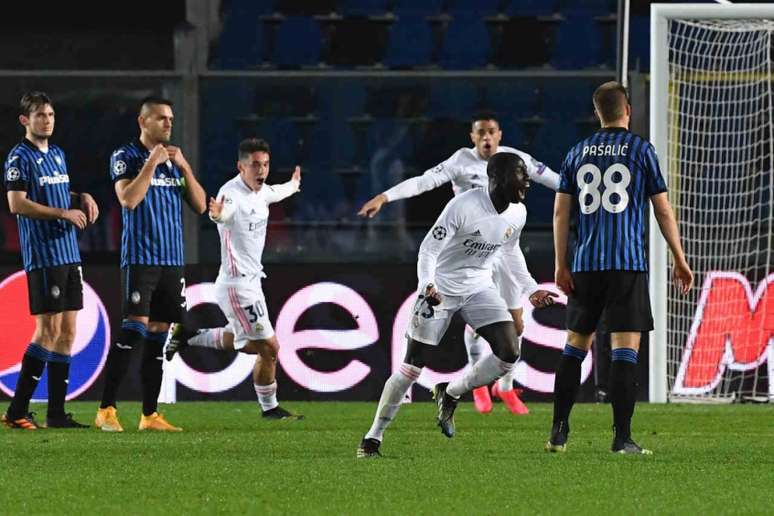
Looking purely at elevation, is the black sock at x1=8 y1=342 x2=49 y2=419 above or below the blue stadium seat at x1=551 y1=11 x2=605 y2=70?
below

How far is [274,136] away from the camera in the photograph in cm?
1380

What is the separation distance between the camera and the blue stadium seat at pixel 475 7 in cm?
1402

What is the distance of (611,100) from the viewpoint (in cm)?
774

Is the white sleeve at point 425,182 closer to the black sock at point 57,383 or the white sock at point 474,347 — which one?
the white sock at point 474,347

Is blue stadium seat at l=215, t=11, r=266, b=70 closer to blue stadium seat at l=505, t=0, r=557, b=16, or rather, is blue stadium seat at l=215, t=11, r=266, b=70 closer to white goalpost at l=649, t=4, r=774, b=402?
blue stadium seat at l=505, t=0, r=557, b=16

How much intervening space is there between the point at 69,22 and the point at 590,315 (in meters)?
7.23

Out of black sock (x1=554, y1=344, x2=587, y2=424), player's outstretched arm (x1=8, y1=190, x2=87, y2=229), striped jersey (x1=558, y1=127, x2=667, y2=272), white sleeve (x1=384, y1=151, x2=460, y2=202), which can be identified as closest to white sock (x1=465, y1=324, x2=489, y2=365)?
white sleeve (x1=384, y1=151, x2=460, y2=202)

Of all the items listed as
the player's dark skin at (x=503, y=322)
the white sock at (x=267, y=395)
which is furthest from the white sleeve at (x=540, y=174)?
the player's dark skin at (x=503, y=322)

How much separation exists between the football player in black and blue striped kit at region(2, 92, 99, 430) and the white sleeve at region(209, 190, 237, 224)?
2.77 feet

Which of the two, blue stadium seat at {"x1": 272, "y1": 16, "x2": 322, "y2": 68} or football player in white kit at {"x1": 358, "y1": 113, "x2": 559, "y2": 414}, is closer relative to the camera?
football player in white kit at {"x1": 358, "y1": 113, "x2": 559, "y2": 414}

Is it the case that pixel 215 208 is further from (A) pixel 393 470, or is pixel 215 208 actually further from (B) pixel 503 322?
(A) pixel 393 470

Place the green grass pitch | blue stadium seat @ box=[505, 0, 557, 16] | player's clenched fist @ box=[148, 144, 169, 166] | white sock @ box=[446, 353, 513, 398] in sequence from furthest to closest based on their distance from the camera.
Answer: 1. blue stadium seat @ box=[505, 0, 557, 16]
2. player's clenched fist @ box=[148, 144, 169, 166]
3. white sock @ box=[446, 353, 513, 398]
4. the green grass pitch

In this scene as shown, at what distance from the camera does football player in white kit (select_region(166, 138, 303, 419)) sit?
1038 cm

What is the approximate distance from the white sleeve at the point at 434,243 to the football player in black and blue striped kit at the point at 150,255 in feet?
6.63
